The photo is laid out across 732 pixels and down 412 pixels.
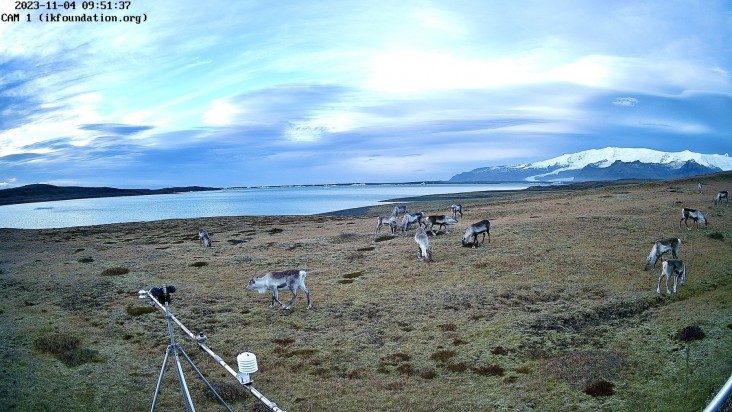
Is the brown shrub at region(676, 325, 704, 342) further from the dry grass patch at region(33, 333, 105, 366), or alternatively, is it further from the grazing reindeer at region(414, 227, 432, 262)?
the dry grass patch at region(33, 333, 105, 366)

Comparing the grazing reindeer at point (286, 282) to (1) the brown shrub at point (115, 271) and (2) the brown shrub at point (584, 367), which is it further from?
(1) the brown shrub at point (115, 271)

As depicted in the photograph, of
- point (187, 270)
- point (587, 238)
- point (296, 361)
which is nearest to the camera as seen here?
point (296, 361)

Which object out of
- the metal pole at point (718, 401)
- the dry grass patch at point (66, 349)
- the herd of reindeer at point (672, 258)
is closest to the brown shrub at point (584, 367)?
the herd of reindeer at point (672, 258)

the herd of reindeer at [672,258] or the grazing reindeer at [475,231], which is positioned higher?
the grazing reindeer at [475,231]

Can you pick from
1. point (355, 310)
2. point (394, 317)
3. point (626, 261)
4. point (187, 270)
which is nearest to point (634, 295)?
point (626, 261)

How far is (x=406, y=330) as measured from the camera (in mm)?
19672

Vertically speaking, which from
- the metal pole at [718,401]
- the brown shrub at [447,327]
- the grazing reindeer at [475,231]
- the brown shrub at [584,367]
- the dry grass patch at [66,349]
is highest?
the metal pole at [718,401]

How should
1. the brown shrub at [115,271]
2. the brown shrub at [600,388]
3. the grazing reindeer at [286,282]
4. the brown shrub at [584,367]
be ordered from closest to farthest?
1. the brown shrub at [600,388]
2. the brown shrub at [584,367]
3. the grazing reindeer at [286,282]
4. the brown shrub at [115,271]

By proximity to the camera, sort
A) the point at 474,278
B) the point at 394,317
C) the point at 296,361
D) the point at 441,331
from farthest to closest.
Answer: the point at 474,278
the point at 394,317
the point at 441,331
the point at 296,361

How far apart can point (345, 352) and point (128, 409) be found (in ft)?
25.1

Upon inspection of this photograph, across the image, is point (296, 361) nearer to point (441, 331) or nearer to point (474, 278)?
point (441, 331)

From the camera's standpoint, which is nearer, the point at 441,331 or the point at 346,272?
the point at 441,331

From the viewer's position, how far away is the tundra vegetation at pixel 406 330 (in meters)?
14.0

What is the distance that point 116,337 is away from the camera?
764 inches
